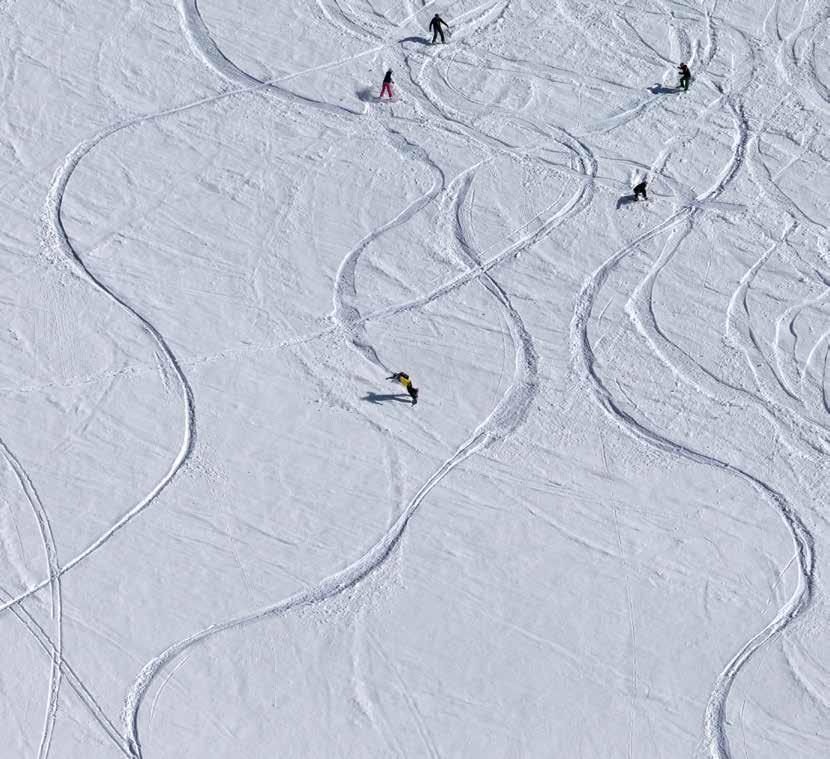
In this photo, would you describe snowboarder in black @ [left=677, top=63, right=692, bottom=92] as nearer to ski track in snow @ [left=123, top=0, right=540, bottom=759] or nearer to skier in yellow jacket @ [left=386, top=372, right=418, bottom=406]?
ski track in snow @ [left=123, top=0, right=540, bottom=759]

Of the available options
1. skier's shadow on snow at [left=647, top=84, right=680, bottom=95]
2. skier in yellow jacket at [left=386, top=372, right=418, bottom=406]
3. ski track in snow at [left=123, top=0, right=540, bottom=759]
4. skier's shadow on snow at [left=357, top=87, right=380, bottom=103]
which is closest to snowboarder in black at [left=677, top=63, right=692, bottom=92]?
skier's shadow on snow at [left=647, top=84, right=680, bottom=95]

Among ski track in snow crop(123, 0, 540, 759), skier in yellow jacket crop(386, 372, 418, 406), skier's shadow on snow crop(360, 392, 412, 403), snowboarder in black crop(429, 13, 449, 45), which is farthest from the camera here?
snowboarder in black crop(429, 13, 449, 45)

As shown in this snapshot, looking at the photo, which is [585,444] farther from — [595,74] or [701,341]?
[595,74]

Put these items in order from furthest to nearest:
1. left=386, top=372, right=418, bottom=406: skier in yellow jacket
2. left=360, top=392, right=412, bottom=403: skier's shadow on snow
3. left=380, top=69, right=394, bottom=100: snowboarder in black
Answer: left=380, top=69, right=394, bottom=100: snowboarder in black, left=360, top=392, right=412, bottom=403: skier's shadow on snow, left=386, top=372, right=418, bottom=406: skier in yellow jacket

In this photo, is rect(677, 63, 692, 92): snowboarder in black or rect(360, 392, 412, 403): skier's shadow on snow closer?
rect(360, 392, 412, 403): skier's shadow on snow

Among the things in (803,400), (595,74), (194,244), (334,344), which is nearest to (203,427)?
(334,344)

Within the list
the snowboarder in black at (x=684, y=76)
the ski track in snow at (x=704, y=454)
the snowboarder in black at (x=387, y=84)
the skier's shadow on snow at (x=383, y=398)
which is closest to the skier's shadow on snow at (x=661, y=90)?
the snowboarder in black at (x=684, y=76)

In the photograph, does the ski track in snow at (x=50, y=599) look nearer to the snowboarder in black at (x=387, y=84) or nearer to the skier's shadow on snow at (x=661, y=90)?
the snowboarder in black at (x=387, y=84)
